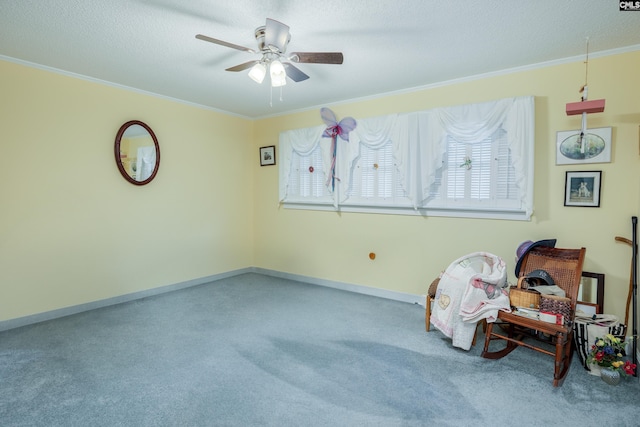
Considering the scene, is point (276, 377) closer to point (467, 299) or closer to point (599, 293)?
point (467, 299)

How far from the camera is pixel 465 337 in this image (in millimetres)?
2758

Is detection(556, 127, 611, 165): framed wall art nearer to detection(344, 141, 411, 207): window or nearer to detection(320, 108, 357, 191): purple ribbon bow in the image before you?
detection(344, 141, 411, 207): window

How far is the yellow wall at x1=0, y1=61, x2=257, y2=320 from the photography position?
3.28 meters

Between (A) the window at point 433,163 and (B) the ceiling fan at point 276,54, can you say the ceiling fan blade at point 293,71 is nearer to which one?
(B) the ceiling fan at point 276,54

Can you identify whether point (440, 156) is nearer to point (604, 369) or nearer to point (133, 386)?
point (604, 369)

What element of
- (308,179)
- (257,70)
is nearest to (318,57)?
(257,70)

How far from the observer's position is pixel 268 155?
5406mm

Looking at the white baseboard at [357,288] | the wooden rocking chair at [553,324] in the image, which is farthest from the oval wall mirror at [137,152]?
the wooden rocking chair at [553,324]

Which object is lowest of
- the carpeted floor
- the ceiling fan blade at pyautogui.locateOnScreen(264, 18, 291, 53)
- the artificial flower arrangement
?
the carpeted floor

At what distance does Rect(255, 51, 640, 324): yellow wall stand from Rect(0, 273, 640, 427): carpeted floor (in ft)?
2.68

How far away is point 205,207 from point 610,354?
469cm

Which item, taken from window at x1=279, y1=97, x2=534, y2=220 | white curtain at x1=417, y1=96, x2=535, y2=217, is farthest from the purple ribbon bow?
white curtain at x1=417, y1=96, x2=535, y2=217

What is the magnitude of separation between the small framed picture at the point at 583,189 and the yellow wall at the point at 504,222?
0.05 meters

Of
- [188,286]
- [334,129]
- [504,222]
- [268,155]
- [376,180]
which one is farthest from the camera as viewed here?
[268,155]
